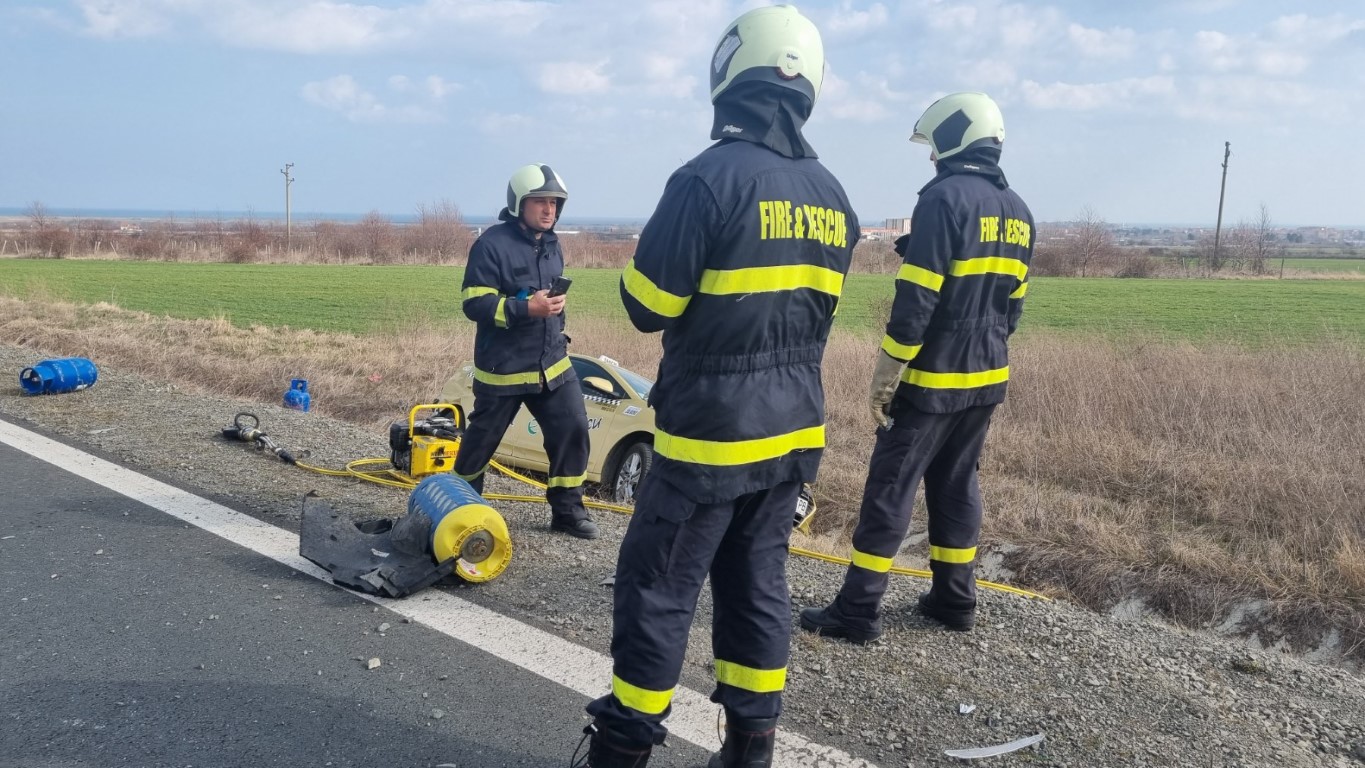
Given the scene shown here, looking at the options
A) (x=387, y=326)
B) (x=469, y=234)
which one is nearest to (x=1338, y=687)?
(x=387, y=326)

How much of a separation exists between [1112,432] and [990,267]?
6.27 metres

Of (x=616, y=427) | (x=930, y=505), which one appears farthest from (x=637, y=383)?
(x=930, y=505)

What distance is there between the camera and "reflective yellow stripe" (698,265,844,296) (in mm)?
2473

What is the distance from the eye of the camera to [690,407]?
2547 millimetres

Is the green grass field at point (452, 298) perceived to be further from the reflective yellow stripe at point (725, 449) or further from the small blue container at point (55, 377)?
the reflective yellow stripe at point (725, 449)

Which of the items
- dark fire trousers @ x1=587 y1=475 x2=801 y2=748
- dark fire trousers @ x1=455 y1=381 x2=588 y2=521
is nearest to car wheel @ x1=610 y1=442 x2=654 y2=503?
dark fire trousers @ x1=455 y1=381 x2=588 y2=521

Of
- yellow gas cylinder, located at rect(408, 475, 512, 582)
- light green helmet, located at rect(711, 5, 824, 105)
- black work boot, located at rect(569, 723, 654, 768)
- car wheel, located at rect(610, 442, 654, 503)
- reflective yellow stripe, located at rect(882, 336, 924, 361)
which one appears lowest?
car wheel, located at rect(610, 442, 654, 503)

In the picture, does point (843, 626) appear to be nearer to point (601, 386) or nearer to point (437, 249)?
point (601, 386)

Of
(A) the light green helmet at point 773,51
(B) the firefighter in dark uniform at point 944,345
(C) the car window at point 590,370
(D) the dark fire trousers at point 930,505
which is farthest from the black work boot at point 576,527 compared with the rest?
(A) the light green helmet at point 773,51

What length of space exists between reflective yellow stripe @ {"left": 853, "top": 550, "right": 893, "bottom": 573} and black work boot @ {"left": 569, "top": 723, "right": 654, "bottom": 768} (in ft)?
4.82

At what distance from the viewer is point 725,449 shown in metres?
2.51

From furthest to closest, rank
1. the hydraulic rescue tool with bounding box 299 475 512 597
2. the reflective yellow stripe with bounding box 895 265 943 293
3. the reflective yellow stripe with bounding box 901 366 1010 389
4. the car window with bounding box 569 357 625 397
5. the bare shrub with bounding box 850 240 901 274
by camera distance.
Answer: the bare shrub with bounding box 850 240 901 274, the car window with bounding box 569 357 625 397, the hydraulic rescue tool with bounding box 299 475 512 597, the reflective yellow stripe with bounding box 901 366 1010 389, the reflective yellow stripe with bounding box 895 265 943 293

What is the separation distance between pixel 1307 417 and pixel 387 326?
16.6 metres

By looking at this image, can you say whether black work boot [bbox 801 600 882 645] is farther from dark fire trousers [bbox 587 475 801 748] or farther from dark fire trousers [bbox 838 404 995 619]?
dark fire trousers [bbox 587 475 801 748]
